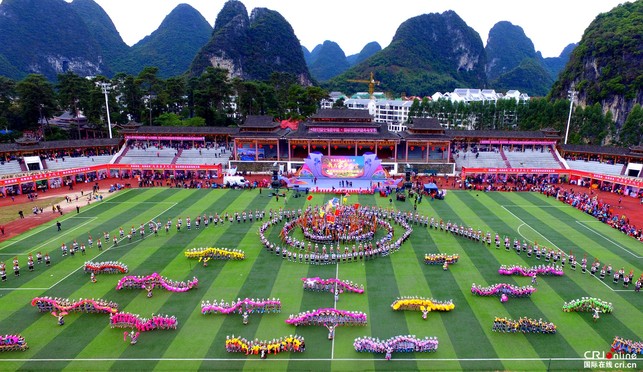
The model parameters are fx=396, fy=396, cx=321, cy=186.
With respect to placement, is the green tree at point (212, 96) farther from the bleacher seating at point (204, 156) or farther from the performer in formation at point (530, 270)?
the performer in formation at point (530, 270)

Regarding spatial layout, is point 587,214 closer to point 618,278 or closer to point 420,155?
point 618,278

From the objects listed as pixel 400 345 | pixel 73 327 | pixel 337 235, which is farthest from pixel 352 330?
pixel 73 327

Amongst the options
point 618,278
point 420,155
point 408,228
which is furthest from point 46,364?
point 420,155

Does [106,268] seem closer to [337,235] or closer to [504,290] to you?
[337,235]

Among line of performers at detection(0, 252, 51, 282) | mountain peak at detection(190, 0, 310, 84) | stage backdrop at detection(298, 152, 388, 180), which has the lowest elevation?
line of performers at detection(0, 252, 51, 282)

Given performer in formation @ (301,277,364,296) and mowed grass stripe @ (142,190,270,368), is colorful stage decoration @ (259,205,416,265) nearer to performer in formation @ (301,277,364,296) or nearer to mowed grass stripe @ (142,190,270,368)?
performer in formation @ (301,277,364,296)

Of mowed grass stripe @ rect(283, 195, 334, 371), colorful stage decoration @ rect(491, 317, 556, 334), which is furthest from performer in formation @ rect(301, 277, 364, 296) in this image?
colorful stage decoration @ rect(491, 317, 556, 334)

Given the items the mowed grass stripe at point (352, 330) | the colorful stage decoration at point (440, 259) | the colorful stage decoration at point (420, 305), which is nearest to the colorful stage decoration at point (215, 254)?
the mowed grass stripe at point (352, 330)
